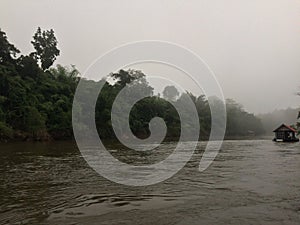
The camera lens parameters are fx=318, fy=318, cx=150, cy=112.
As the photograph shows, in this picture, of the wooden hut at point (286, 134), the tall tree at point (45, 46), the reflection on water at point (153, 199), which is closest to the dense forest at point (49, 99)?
the tall tree at point (45, 46)

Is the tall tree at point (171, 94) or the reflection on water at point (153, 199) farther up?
the tall tree at point (171, 94)

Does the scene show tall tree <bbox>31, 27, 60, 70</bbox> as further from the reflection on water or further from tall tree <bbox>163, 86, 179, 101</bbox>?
the reflection on water

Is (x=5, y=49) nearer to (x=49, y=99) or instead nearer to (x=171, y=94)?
(x=49, y=99)

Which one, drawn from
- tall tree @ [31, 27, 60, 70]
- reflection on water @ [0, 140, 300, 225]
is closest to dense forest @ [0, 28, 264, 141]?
tall tree @ [31, 27, 60, 70]

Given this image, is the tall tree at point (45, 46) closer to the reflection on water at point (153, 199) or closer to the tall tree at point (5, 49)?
the tall tree at point (5, 49)

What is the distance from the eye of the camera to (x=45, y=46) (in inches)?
2255

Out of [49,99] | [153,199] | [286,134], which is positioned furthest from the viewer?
[49,99]

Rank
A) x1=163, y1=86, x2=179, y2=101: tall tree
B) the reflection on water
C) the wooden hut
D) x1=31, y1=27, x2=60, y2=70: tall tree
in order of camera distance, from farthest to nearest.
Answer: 1. x1=163, y1=86, x2=179, y2=101: tall tree
2. x1=31, y1=27, x2=60, y2=70: tall tree
3. the wooden hut
4. the reflection on water

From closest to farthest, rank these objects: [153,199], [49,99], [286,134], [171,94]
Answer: [153,199] → [286,134] → [49,99] → [171,94]

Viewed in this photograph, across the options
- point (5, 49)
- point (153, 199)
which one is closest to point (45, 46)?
point (5, 49)

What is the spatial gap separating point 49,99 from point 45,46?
14.5 meters

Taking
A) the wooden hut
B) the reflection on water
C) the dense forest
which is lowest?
the reflection on water

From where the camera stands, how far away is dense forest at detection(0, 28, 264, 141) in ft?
132

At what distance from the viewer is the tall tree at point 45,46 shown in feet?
186
